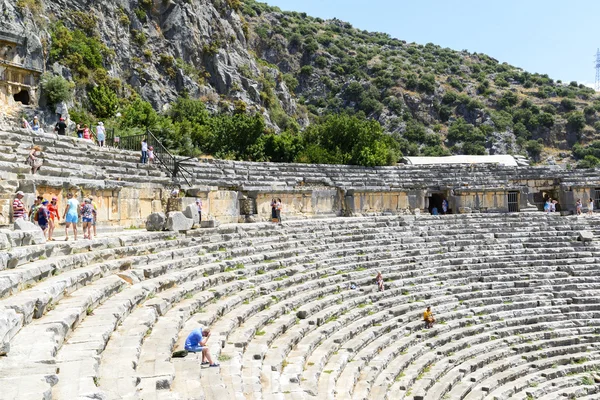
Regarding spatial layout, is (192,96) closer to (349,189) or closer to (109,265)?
(349,189)

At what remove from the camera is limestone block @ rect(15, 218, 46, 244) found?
830 centimetres

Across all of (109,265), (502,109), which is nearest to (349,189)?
(109,265)

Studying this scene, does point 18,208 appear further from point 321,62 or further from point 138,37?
point 321,62

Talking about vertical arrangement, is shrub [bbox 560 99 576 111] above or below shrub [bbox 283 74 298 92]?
below

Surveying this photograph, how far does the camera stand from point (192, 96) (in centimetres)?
4069

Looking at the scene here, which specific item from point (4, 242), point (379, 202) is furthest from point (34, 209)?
point (379, 202)

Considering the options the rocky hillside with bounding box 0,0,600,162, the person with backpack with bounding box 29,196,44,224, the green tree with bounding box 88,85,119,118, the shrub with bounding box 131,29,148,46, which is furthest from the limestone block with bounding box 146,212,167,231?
the shrub with bounding box 131,29,148,46

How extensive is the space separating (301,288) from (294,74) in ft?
194

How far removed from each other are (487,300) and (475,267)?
1947 mm

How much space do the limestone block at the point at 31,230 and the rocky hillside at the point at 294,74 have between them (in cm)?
1804

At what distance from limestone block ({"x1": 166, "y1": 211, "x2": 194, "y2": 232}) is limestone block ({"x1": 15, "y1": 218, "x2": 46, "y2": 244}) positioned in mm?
4028

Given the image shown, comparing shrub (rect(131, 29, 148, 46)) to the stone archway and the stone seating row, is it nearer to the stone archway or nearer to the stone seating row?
the stone archway

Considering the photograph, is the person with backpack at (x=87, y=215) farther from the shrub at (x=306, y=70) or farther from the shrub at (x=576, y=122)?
the shrub at (x=576, y=122)

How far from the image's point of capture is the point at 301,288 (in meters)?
12.0
